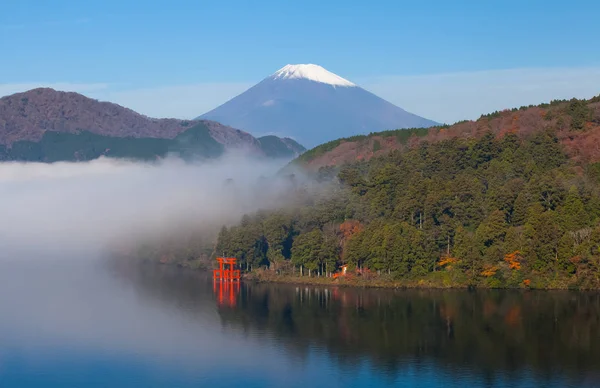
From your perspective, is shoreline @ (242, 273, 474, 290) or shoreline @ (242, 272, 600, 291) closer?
shoreline @ (242, 272, 600, 291)

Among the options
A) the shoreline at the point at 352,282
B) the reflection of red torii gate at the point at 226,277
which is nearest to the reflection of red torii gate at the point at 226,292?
the reflection of red torii gate at the point at 226,277

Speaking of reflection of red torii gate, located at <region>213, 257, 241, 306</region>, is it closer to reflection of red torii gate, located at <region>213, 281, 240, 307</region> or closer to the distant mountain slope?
reflection of red torii gate, located at <region>213, 281, 240, 307</region>

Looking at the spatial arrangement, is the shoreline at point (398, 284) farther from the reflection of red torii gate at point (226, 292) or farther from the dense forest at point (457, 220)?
the reflection of red torii gate at point (226, 292)

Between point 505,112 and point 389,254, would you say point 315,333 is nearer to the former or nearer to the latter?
point 389,254

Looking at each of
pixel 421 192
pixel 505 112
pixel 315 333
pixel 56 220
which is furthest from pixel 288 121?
pixel 315 333

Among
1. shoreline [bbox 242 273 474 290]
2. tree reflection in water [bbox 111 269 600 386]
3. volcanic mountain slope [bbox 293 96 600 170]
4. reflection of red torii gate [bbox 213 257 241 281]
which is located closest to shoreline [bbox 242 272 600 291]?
shoreline [bbox 242 273 474 290]

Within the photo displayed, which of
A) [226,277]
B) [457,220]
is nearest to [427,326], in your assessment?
[457,220]

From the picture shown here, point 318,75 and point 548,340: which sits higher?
point 318,75
